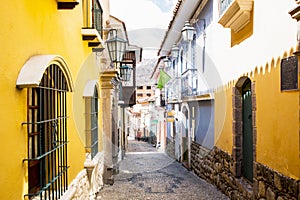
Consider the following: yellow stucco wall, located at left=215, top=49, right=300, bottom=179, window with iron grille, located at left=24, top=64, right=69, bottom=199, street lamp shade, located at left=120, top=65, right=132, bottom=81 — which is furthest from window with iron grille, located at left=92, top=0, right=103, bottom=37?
street lamp shade, located at left=120, top=65, right=132, bottom=81

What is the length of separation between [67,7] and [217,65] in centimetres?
564

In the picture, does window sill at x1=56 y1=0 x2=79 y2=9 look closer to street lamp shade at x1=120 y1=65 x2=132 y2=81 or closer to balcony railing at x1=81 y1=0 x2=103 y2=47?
balcony railing at x1=81 y1=0 x2=103 y2=47

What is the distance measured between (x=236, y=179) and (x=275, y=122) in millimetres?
2524

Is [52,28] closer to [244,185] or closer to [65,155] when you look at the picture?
[65,155]

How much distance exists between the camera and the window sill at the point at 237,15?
248 inches

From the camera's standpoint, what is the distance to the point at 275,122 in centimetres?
521

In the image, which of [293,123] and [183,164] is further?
[183,164]

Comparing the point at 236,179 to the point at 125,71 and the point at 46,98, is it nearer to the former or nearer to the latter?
the point at 46,98

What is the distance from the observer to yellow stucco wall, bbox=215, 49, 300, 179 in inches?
178

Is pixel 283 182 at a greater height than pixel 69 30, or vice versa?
pixel 69 30

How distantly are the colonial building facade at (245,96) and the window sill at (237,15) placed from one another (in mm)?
19

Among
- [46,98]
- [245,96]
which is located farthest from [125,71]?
[46,98]

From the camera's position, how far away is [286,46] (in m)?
4.79

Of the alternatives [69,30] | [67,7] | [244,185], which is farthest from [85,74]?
[244,185]
